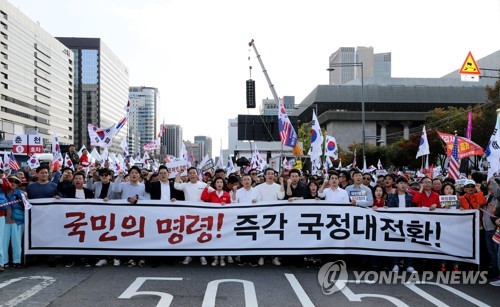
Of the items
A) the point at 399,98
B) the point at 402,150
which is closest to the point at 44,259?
the point at 402,150

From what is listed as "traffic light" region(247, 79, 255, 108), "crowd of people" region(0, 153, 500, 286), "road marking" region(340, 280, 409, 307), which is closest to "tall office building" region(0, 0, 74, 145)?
"traffic light" region(247, 79, 255, 108)

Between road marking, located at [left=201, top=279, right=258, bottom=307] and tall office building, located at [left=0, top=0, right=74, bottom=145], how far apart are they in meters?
79.8

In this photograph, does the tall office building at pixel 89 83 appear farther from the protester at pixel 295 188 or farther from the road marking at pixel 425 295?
the road marking at pixel 425 295

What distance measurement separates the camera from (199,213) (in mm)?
8555

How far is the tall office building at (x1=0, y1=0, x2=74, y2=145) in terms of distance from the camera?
9075 cm

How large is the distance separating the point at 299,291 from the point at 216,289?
1165 millimetres

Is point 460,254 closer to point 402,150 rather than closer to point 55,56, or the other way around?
point 402,150

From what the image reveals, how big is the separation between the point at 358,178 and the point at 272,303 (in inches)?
138

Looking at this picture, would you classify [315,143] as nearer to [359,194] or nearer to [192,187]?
[359,194]

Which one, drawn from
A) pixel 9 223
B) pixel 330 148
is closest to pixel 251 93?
pixel 330 148

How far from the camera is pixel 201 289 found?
6.82 metres

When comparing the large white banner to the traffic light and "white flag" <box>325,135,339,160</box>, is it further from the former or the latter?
the traffic light

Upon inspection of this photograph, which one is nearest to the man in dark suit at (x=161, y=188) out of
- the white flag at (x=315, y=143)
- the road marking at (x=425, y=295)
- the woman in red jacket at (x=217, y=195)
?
the woman in red jacket at (x=217, y=195)

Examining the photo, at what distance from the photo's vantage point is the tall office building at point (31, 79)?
9075 cm
